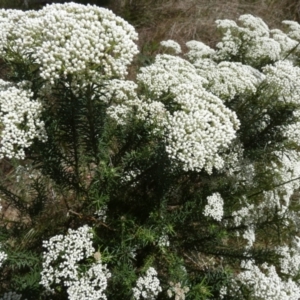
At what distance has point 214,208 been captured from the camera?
12.0 ft

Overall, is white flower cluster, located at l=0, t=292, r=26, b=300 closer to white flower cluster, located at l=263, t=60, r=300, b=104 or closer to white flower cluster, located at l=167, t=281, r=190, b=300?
white flower cluster, located at l=167, t=281, r=190, b=300

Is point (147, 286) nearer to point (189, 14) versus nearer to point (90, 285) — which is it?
point (90, 285)

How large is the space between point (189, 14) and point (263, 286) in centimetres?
751

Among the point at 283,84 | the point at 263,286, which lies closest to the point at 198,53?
the point at 283,84

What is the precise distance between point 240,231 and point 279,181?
68cm

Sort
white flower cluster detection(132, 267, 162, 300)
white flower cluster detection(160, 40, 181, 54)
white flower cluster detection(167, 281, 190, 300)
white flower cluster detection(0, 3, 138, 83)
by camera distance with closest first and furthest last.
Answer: white flower cluster detection(0, 3, 138, 83) → white flower cluster detection(167, 281, 190, 300) → white flower cluster detection(132, 267, 162, 300) → white flower cluster detection(160, 40, 181, 54)

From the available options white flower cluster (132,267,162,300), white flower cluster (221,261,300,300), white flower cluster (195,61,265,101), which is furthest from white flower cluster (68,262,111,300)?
white flower cluster (195,61,265,101)

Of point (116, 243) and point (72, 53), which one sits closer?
point (72, 53)

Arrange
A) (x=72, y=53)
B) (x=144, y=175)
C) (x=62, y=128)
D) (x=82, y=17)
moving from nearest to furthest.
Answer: (x=72, y=53) < (x=82, y=17) < (x=62, y=128) < (x=144, y=175)

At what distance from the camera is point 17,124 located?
2939 mm

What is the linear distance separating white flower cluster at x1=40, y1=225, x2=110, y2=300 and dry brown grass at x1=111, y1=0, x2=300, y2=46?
20.0ft

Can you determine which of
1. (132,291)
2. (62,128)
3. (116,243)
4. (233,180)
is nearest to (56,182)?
(62,128)

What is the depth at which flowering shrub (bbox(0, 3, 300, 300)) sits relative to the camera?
285cm

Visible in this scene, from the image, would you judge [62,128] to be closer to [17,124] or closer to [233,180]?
[17,124]
